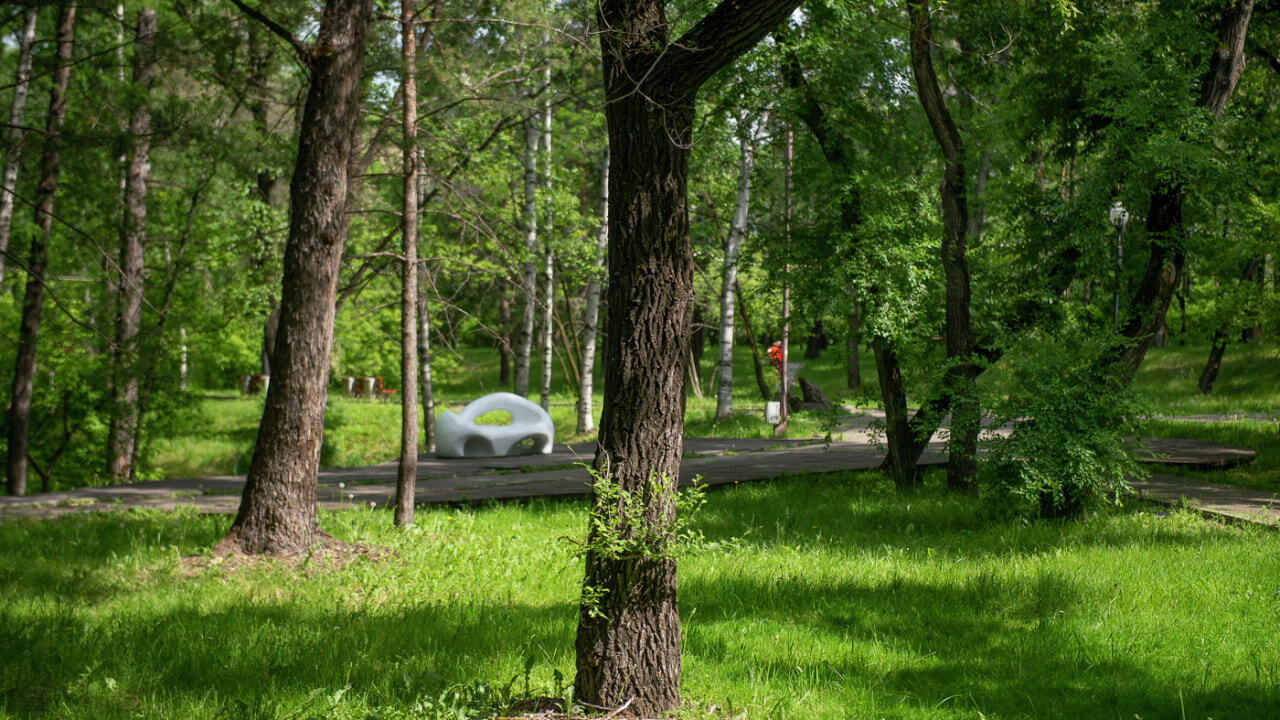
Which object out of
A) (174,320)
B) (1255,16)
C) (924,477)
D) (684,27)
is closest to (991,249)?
(924,477)

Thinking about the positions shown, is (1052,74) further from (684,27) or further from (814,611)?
(814,611)

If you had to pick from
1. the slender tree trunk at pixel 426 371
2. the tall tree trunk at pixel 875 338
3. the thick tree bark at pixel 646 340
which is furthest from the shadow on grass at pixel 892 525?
the slender tree trunk at pixel 426 371

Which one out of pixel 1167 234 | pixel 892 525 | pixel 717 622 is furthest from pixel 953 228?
pixel 717 622

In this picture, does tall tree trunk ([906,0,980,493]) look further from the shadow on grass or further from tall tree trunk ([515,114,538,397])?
tall tree trunk ([515,114,538,397])

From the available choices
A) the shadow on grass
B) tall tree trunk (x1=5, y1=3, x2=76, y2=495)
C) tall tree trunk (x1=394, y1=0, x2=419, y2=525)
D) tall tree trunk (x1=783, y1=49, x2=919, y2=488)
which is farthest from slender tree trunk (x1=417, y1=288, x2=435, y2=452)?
tall tree trunk (x1=783, y1=49, x2=919, y2=488)

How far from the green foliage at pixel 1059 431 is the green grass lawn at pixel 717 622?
1.43 feet

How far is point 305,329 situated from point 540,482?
17.5ft

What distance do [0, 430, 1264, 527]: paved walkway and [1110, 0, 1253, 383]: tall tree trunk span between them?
1.23 metres

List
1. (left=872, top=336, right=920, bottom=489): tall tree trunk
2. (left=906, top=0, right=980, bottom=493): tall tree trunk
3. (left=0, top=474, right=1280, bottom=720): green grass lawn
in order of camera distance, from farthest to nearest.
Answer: (left=872, top=336, right=920, bottom=489): tall tree trunk
(left=906, top=0, right=980, bottom=493): tall tree trunk
(left=0, top=474, right=1280, bottom=720): green grass lawn

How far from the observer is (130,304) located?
47.8 ft

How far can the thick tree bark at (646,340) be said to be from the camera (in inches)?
156

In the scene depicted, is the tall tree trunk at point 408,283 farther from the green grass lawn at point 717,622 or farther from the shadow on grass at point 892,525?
the shadow on grass at point 892,525

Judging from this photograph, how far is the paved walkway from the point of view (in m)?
10.5

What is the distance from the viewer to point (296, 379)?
7660 mm
